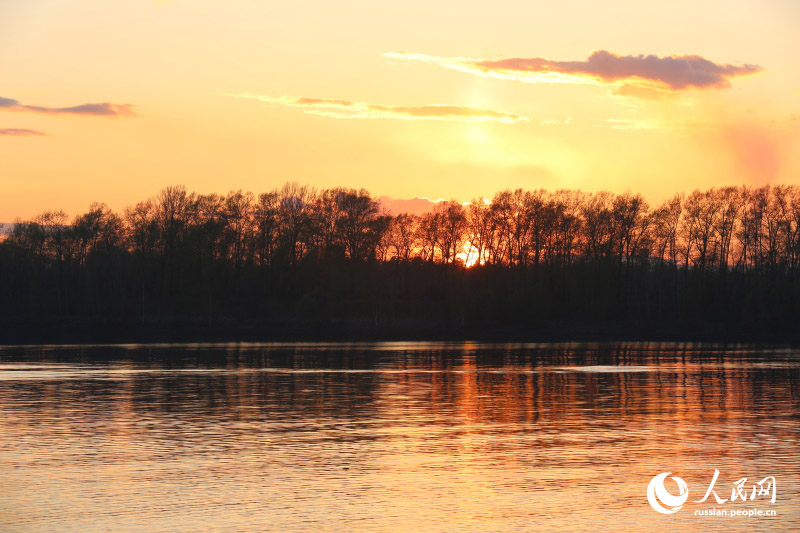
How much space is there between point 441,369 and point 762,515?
44123 mm

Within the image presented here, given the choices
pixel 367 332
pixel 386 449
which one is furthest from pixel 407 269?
pixel 386 449

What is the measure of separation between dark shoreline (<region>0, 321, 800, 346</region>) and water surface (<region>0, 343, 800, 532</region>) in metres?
61.9

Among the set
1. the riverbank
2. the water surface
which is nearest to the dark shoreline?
the riverbank

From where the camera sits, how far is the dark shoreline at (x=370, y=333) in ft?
395

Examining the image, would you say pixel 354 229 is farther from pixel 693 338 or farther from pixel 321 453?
pixel 321 453

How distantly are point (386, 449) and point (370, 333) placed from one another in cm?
10039

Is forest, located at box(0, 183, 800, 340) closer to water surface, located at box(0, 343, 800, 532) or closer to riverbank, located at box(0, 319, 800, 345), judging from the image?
riverbank, located at box(0, 319, 800, 345)

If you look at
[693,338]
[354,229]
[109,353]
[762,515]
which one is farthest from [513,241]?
[762,515]

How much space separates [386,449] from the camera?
29.1m

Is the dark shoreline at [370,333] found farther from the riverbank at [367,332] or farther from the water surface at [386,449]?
the water surface at [386,449]

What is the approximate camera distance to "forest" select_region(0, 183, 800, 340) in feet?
430

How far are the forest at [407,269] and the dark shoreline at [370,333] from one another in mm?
454

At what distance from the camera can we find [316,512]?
20797 millimetres

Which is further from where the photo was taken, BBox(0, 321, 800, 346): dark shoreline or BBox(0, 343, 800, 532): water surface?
BBox(0, 321, 800, 346): dark shoreline
